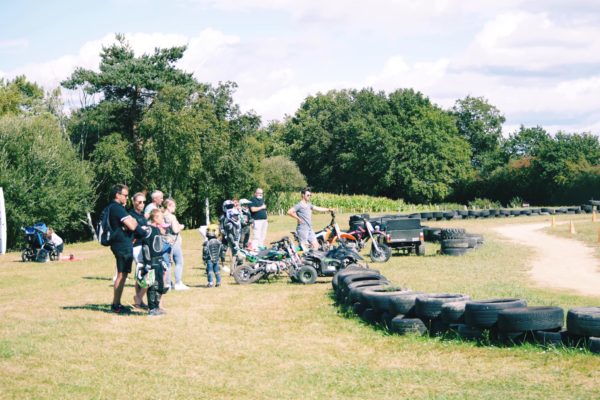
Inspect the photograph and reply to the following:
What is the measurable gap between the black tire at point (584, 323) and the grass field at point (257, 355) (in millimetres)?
283

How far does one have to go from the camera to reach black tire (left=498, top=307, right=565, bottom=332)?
8.94 metres

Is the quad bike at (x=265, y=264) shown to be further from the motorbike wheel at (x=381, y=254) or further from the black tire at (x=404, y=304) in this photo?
the black tire at (x=404, y=304)

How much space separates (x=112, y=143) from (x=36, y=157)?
12.4 m

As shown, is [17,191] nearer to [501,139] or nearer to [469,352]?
[469,352]

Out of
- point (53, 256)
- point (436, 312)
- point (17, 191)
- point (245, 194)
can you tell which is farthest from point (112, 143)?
point (436, 312)

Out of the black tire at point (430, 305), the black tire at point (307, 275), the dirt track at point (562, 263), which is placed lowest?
the dirt track at point (562, 263)

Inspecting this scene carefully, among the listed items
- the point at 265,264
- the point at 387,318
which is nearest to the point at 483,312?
the point at 387,318

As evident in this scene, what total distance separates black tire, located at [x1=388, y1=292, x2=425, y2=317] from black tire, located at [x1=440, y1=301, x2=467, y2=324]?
2.14 feet

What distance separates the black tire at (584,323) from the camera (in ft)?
28.0

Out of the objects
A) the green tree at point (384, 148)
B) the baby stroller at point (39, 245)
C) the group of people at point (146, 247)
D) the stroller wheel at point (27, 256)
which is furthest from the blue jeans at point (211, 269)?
the green tree at point (384, 148)

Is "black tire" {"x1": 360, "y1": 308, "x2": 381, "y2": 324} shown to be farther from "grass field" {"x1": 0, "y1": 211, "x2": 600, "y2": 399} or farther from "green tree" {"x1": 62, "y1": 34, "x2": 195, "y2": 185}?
→ "green tree" {"x1": 62, "y1": 34, "x2": 195, "y2": 185}

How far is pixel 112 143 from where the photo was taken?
5428 centimetres

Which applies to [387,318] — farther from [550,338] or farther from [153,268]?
[153,268]

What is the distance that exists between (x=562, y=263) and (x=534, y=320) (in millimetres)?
12401
